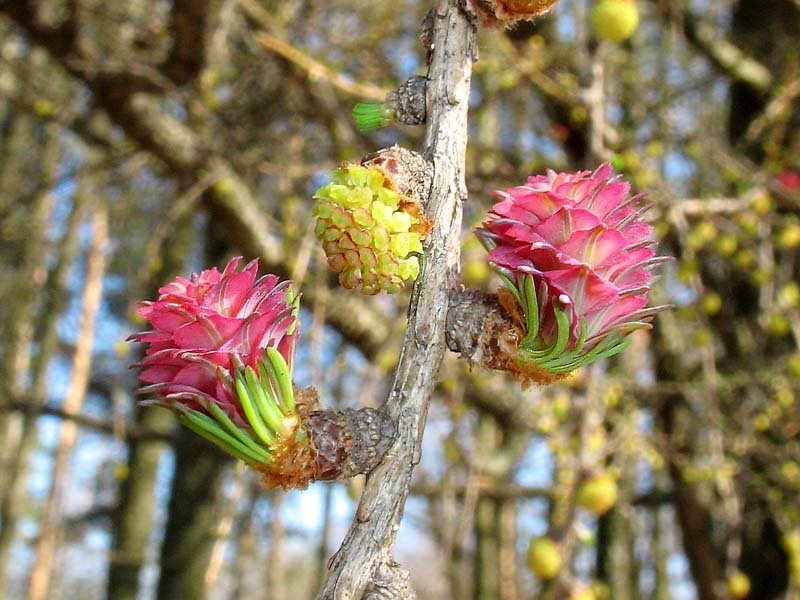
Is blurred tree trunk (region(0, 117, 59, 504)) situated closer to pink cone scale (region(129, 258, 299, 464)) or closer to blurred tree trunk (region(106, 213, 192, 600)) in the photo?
blurred tree trunk (region(106, 213, 192, 600))

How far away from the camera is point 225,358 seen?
2.20 ft

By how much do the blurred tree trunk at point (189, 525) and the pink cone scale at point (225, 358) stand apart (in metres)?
4.38

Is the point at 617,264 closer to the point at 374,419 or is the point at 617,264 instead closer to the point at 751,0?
the point at 374,419

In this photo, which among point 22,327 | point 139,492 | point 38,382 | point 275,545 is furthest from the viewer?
point 38,382

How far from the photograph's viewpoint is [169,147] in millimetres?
2963

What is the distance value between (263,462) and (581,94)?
1.45 m

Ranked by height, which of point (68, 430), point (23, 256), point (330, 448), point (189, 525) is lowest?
point (330, 448)

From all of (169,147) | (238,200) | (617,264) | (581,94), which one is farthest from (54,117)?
(617,264)

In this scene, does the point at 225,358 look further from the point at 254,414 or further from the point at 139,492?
the point at 139,492

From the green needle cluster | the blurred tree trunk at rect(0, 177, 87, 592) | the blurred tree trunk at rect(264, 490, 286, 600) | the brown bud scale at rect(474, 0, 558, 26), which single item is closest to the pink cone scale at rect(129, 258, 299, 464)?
the green needle cluster

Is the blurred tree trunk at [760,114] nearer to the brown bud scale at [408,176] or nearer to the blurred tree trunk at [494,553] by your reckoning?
the blurred tree trunk at [494,553]

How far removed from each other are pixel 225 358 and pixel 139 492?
5.75m

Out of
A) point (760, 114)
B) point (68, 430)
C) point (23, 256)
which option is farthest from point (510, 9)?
point (23, 256)

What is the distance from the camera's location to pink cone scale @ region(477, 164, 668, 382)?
70 cm
